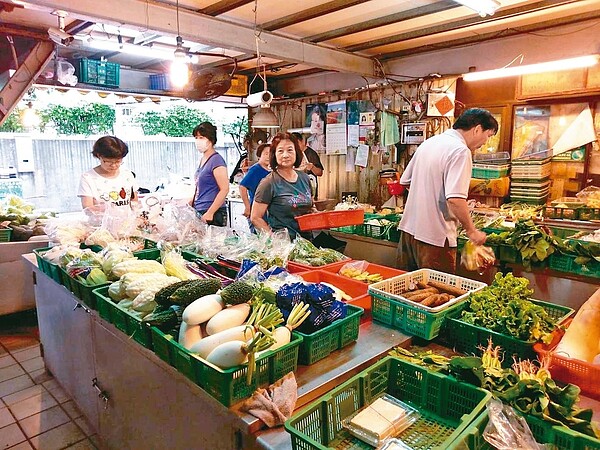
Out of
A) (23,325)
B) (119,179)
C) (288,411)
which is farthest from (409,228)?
(23,325)

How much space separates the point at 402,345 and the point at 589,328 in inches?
30.8

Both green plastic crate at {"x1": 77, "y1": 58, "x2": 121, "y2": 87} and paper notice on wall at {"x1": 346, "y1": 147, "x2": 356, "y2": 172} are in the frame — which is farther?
paper notice on wall at {"x1": 346, "y1": 147, "x2": 356, "y2": 172}

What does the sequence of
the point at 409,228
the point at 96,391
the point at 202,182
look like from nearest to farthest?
the point at 96,391 → the point at 409,228 → the point at 202,182

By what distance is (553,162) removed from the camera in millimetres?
4648

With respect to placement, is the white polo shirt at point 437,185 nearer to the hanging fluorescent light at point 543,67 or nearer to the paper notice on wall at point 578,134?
the hanging fluorescent light at point 543,67

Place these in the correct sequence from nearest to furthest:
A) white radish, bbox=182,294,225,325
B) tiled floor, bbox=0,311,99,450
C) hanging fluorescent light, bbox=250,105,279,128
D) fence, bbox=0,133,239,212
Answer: white radish, bbox=182,294,225,325 → tiled floor, bbox=0,311,99,450 → hanging fluorescent light, bbox=250,105,279,128 → fence, bbox=0,133,239,212

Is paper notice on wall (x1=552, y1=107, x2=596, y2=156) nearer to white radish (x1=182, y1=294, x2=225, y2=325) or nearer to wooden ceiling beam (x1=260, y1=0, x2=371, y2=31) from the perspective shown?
wooden ceiling beam (x1=260, y1=0, x2=371, y2=31)

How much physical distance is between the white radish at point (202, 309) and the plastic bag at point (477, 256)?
2.27m

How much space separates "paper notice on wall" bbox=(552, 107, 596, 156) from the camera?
4.31m

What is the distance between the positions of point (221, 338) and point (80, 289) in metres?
1.33

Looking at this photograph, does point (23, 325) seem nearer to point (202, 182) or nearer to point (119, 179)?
point (119, 179)

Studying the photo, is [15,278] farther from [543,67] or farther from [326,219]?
[543,67]

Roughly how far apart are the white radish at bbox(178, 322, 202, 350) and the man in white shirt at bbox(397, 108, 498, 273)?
2.07 meters

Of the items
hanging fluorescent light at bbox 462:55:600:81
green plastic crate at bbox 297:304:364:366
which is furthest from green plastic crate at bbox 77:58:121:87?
green plastic crate at bbox 297:304:364:366
